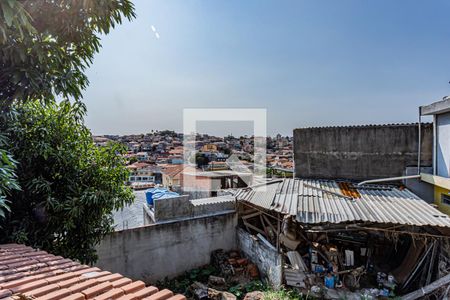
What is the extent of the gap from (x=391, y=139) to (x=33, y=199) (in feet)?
38.6

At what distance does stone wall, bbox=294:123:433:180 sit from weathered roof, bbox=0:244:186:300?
1002 centimetres

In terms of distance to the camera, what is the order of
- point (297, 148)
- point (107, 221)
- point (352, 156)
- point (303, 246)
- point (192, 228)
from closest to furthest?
point (107, 221), point (303, 246), point (192, 228), point (352, 156), point (297, 148)

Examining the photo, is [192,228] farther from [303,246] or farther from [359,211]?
[359,211]

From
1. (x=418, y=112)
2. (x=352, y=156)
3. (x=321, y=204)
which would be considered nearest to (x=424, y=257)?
(x=321, y=204)

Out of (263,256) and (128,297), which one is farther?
(263,256)

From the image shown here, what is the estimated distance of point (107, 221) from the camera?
20.4ft

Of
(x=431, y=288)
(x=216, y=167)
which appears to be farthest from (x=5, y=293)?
(x=216, y=167)

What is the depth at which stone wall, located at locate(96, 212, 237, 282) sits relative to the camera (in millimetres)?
7738

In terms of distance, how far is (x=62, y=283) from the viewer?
→ 2709 millimetres

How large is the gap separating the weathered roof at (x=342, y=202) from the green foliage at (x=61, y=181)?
4.60 meters

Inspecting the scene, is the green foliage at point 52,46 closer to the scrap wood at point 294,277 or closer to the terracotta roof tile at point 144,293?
the terracotta roof tile at point 144,293

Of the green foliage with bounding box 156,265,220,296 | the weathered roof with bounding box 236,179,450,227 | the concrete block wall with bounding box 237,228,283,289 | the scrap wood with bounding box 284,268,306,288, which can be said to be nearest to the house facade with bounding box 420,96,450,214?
the weathered roof with bounding box 236,179,450,227

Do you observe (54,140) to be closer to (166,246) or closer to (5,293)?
(5,293)

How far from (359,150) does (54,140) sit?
421 inches
